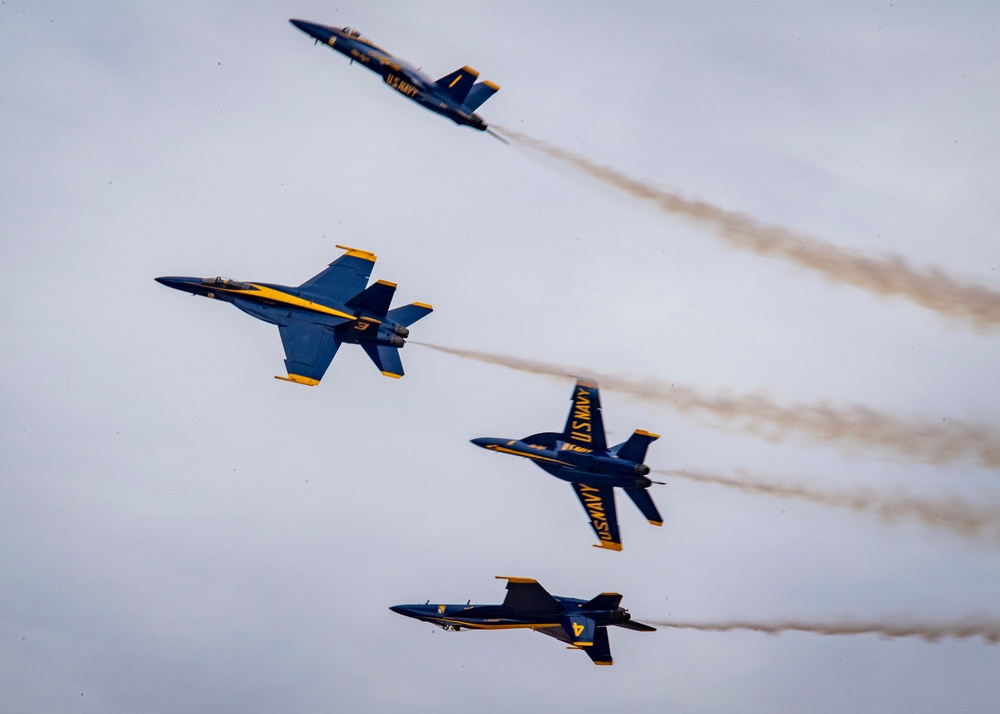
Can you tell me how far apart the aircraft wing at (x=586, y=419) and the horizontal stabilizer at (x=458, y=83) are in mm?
18368

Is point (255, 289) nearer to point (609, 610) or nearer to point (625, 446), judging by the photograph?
point (625, 446)

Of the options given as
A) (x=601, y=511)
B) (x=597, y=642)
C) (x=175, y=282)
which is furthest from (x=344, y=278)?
(x=597, y=642)

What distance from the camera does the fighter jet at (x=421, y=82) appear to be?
200 ft

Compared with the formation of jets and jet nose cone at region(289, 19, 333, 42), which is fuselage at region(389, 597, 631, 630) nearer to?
the formation of jets

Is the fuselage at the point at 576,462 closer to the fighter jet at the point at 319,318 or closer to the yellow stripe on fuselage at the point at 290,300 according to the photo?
the fighter jet at the point at 319,318

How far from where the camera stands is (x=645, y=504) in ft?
200

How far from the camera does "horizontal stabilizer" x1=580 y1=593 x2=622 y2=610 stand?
6166 cm

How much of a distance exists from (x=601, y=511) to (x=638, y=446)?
210 inches

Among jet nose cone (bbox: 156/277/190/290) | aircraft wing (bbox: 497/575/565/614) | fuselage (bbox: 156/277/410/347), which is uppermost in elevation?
fuselage (bbox: 156/277/410/347)

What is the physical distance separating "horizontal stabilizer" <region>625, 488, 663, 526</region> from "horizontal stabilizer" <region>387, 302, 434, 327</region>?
16.1m

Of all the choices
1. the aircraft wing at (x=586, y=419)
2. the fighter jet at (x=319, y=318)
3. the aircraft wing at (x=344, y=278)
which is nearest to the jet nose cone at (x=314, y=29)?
the aircraft wing at (x=344, y=278)

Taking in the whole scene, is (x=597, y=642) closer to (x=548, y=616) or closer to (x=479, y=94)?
(x=548, y=616)

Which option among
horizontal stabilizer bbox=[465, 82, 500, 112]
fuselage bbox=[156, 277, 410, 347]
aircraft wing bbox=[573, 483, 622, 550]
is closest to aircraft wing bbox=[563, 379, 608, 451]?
aircraft wing bbox=[573, 483, 622, 550]

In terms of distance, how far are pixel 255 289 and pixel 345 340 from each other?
6.41m
